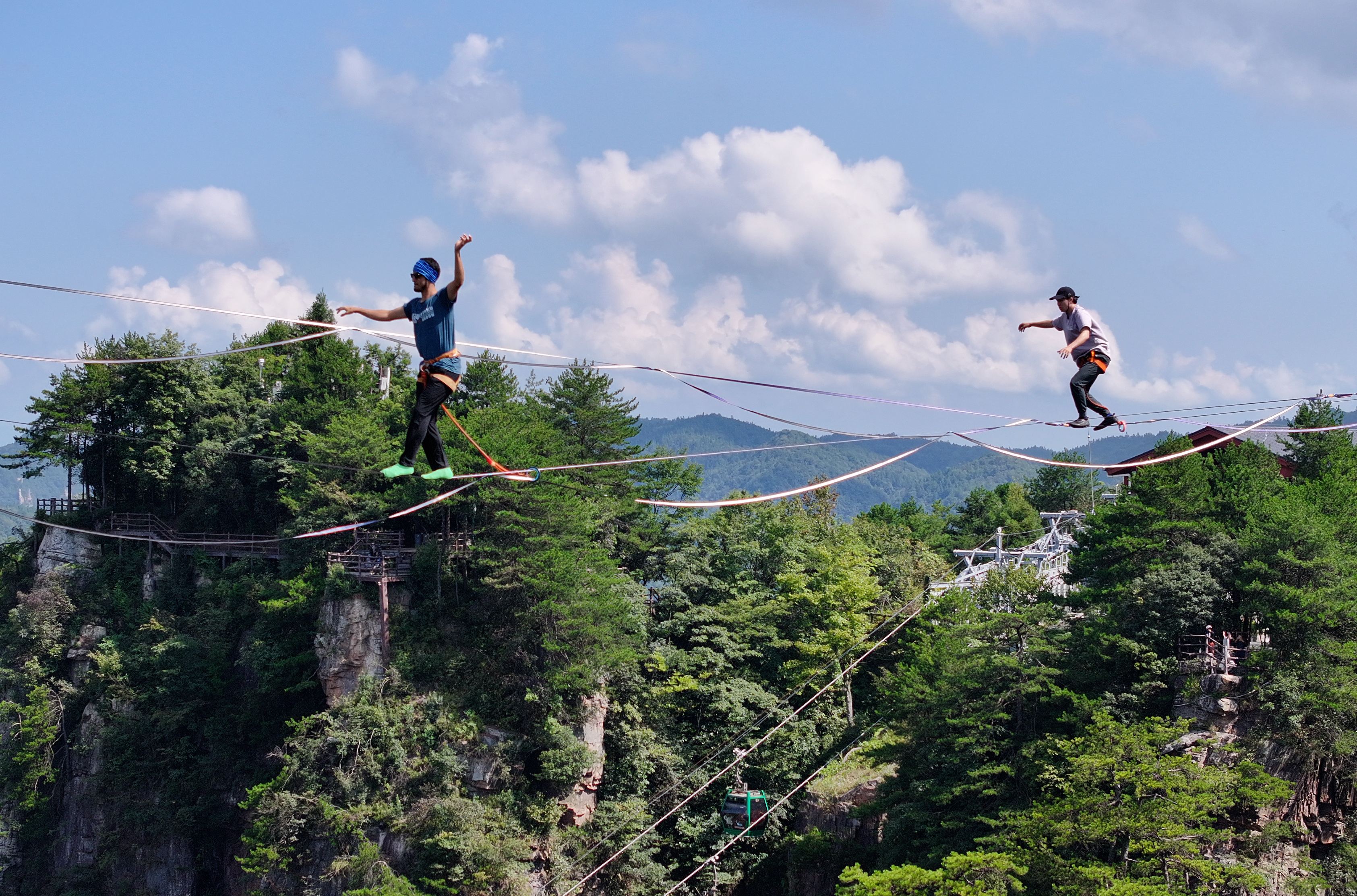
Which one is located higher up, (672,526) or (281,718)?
(672,526)

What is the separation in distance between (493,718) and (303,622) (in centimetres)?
780

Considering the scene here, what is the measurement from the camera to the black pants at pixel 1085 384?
45.0ft

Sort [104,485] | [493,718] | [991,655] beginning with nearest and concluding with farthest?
[991,655] < [493,718] < [104,485]

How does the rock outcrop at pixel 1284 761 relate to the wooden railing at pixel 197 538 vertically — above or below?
below

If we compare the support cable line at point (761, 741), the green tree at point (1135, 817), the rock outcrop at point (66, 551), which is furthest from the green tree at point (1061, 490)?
the rock outcrop at point (66, 551)

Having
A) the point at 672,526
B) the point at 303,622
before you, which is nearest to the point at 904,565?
the point at 672,526

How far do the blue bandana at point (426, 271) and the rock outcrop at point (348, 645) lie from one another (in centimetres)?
2645

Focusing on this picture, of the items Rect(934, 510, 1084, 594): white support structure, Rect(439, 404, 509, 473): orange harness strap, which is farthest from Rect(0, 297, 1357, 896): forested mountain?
Rect(439, 404, 509, 473): orange harness strap

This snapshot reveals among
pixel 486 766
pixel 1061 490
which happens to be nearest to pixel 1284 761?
pixel 486 766

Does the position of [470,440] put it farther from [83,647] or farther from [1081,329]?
[83,647]

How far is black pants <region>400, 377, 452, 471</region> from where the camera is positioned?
1155 cm

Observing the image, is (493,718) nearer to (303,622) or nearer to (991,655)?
(303,622)

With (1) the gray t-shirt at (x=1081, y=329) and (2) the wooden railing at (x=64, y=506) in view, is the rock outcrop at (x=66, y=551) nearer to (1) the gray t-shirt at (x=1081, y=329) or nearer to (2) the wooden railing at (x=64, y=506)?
(2) the wooden railing at (x=64, y=506)

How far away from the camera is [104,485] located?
47344mm
